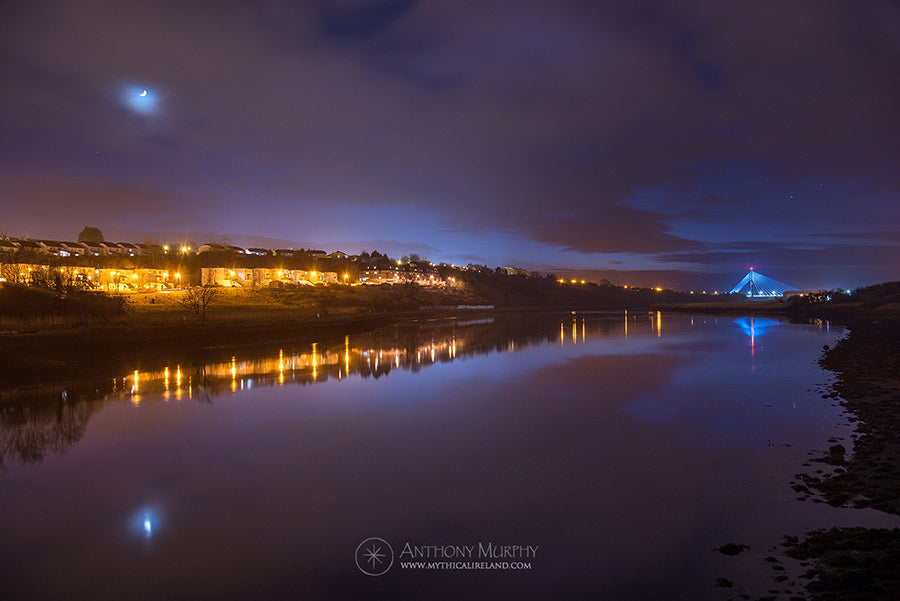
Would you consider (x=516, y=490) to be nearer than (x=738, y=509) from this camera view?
No

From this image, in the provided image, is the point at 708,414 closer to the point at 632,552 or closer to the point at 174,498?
the point at 632,552

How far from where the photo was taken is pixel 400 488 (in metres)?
9.88

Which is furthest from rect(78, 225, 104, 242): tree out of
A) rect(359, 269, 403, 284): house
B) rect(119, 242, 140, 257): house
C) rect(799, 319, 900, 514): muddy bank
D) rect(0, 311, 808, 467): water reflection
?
rect(799, 319, 900, 514): muddy bank

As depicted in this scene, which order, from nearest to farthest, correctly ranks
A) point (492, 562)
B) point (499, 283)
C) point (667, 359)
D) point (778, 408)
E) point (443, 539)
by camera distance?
point (492, 562) < point (443, 539) < point (778, 408) < point (667, 359) < point (499, 283)

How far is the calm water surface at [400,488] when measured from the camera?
22.2 ft

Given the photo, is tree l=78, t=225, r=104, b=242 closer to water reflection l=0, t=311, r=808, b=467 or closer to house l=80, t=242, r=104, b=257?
house l=80, t=242, r=104, b=257

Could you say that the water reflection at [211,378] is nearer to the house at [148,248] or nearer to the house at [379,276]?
the house at [148,248]

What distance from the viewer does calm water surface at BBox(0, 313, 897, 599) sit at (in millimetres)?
6781

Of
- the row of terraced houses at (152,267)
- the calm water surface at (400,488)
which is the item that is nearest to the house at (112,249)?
the row of terraced houses at (152,267)

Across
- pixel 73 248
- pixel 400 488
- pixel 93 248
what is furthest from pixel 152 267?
pixel 400 488

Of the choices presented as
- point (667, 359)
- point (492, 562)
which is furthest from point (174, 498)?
point (667, 359)

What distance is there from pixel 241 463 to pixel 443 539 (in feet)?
19.0

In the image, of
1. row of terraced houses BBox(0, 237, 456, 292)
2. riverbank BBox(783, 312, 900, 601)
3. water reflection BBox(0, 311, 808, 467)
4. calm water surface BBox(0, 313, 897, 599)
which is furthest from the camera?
row of terraced houses BBox(0, 237, 456, 292)

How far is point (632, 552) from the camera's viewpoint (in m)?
7.21
